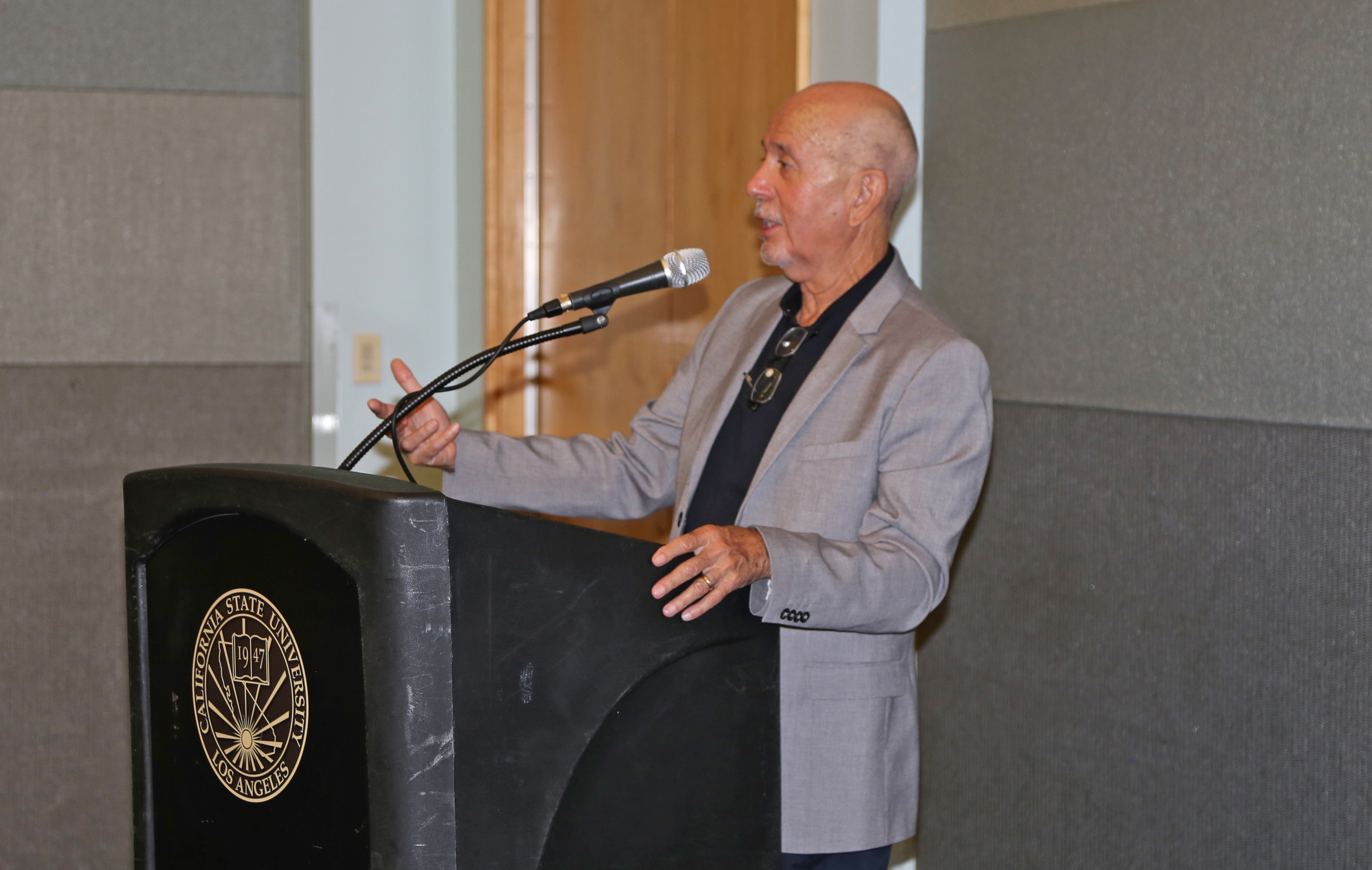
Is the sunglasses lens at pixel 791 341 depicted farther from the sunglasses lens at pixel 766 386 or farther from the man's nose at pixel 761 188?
the man's nose at pixel 761 188

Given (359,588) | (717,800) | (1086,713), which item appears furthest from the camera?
(1086,713)

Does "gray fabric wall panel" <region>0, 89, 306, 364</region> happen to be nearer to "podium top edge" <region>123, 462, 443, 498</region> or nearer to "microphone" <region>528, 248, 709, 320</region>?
"microphone" <region>528, 248, 709, 320</region>

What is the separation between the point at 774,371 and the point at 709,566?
27.4 inches

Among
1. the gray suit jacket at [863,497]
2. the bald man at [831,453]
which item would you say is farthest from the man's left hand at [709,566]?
the gray suit jacket at [863,497]

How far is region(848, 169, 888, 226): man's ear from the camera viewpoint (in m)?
1.70

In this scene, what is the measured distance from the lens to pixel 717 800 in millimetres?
1046

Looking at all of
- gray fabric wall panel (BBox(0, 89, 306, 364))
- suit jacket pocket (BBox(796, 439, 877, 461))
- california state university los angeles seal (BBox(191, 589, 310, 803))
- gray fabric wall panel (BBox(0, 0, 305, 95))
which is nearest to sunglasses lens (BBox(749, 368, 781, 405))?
suit jacket pocket (BBox(796, 439, 877, 461))

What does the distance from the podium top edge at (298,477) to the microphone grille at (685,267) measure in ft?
1.82

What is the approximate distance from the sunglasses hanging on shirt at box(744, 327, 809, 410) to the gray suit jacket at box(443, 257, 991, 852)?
0.04 metres

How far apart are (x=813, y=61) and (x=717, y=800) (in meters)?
1.55

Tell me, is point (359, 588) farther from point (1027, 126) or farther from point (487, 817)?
point (1027, 126)

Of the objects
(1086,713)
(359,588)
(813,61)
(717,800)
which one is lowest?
(1086,713)

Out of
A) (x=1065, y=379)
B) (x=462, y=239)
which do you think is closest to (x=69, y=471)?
(x=462, y=239)

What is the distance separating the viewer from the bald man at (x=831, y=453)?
4.85 ft
